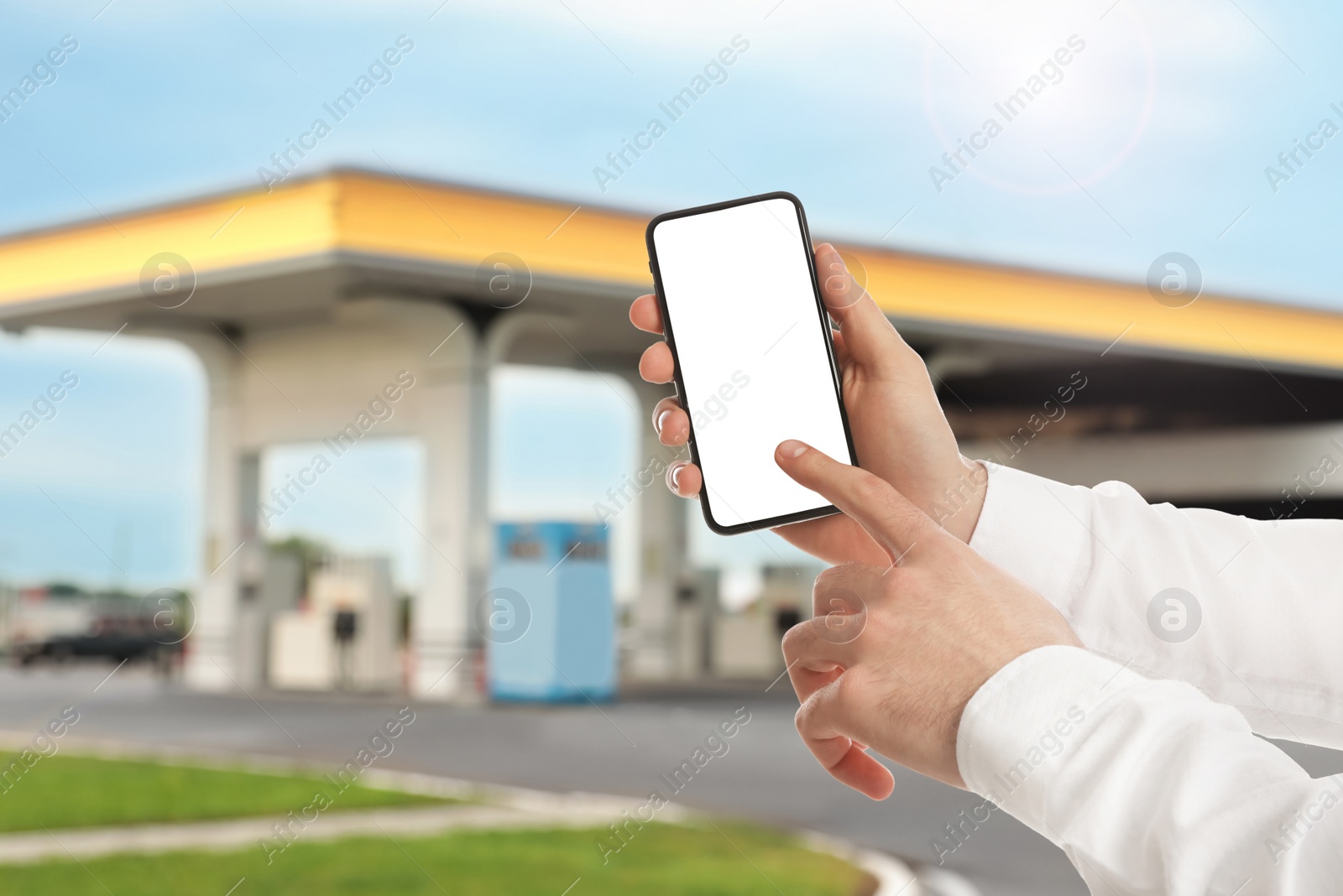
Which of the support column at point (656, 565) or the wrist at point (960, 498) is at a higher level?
the wrist at point (960, 498)

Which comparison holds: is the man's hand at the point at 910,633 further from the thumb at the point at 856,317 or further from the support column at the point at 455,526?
the support column at the point at 455,526

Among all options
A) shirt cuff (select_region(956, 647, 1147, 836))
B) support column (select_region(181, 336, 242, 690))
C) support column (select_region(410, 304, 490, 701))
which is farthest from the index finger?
support column (select_region(181, 336, 242, 690))

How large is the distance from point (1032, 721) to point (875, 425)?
0.95m

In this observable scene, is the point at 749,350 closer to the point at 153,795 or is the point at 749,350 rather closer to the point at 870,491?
the point at 870,491

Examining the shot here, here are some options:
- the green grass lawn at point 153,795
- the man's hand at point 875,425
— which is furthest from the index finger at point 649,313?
the green grass lawn at point 153,795

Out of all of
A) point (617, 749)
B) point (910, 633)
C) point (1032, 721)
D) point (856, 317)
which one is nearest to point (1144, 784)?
point (1032, 721)

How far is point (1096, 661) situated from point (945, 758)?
0.15m

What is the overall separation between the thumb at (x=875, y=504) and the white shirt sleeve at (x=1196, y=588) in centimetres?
49

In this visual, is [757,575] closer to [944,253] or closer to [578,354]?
[578,354]

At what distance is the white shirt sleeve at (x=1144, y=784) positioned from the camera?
0.92m

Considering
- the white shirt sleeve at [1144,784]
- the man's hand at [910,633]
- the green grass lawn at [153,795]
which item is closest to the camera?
the white shirt sleeve at [1144,784]

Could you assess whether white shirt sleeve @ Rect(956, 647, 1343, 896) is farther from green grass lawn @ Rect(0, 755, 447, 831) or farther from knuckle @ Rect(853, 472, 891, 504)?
green grass lawn @ Rect(0, 755, 447, 831)

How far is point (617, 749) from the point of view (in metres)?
11.2

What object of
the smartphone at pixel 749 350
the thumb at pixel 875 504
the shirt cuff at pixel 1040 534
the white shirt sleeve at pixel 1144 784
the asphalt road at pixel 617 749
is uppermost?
the smartphone at pixel 749 350
